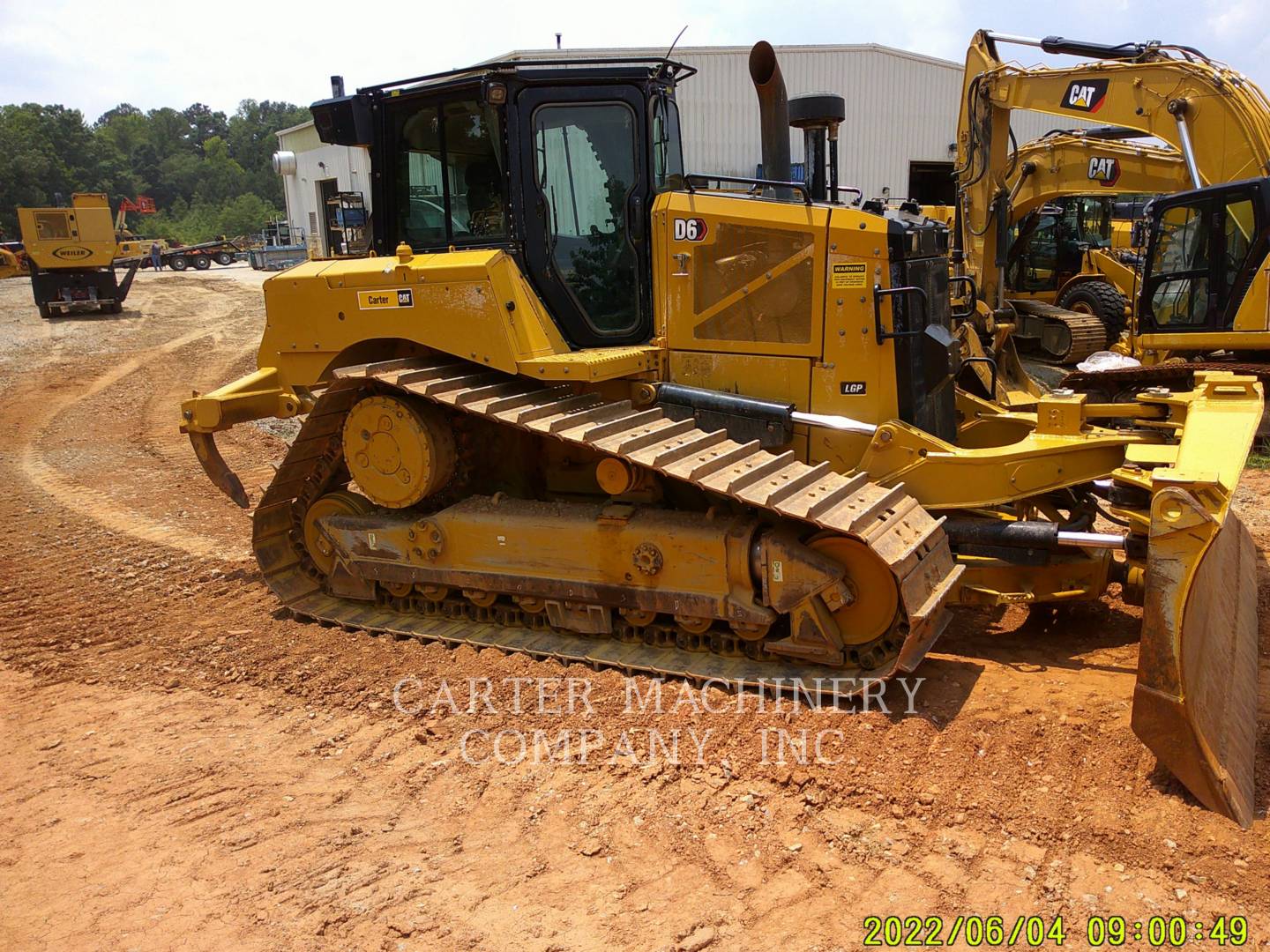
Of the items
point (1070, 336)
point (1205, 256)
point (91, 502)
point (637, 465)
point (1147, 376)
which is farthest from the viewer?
point (1070, 336)

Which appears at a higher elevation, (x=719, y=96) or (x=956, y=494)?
(x=719, y=96)

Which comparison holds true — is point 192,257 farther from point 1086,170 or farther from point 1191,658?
point 1191,658

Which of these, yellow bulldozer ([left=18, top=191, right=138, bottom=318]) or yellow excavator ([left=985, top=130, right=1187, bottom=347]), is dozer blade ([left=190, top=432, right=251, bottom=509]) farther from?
yellow bulldozer ([left=18, top=191, right=138, bottom=318])

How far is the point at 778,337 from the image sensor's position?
205 inches

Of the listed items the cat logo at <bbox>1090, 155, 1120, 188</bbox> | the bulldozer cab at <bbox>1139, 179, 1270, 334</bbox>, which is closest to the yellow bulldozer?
the cat logo at <bbox>1090, 155, 1120, 188</bbox>

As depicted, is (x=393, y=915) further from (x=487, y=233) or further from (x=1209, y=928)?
(x=487, y=233)

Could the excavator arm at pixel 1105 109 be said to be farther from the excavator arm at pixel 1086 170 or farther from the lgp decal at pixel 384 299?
the lgp decal at pixel 384 299

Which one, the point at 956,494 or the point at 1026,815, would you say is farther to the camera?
the point at 956,494

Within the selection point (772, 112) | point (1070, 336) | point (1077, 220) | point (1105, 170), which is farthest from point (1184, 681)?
point (1077, 220)

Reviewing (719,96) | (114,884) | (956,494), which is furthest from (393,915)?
(719,96)

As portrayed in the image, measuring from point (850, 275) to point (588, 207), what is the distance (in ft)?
4.78

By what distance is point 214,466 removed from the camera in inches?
242

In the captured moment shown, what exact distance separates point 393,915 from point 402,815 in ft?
2.06

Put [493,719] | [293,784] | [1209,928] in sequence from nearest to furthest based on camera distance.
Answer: [1209,928] → [293,784] → [493,719]
